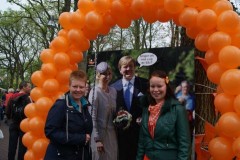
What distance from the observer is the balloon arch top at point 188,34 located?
4.19 meters

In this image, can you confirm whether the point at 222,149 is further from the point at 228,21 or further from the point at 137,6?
the point at 137,6

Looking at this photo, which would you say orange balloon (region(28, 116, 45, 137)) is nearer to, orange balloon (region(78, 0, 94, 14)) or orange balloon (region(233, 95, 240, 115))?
orange balloon (region(78, 0, 94, 14))

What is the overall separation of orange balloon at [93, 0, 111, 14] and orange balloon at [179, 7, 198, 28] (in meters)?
1.13

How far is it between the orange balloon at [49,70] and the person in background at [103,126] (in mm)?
743

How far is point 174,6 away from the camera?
4.56 meters

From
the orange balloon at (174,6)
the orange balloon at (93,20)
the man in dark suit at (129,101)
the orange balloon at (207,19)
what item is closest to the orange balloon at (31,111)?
the man in dark suit at (129,101)

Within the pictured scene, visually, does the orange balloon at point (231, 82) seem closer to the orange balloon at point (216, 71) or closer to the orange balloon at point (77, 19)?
the orange balloon at point (216, 71)

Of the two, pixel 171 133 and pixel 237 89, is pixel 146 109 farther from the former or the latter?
pixel 237 89

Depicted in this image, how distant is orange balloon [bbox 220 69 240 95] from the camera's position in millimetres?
4086

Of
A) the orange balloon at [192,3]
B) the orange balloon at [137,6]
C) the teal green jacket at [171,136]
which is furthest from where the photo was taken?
the orange balloon at [137,6]

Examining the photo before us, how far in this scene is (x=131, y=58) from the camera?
5602 mm

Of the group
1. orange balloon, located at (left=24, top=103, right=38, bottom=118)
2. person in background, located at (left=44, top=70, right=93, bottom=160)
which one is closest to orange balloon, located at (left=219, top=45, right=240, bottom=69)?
person in background, located at (left=44, top=70, right=93, bottom=160)

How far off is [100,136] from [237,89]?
6.72 feet

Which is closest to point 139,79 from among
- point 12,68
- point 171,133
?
point 171,133
